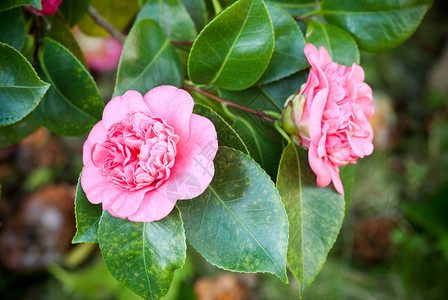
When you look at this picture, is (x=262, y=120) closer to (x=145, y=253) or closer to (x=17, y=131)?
(x=145, y=253)

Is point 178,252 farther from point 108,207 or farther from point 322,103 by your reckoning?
point 322,103

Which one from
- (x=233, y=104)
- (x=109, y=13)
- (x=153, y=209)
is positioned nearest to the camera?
(x=153, y=209)

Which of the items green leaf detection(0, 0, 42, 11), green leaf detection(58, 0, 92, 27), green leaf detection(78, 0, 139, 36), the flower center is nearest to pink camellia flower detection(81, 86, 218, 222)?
the flower center

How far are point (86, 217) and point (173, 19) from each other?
0.25m

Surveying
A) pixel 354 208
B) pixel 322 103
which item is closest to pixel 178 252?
pixel 322 103

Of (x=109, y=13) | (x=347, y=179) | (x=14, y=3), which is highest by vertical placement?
(x=14, y=3)

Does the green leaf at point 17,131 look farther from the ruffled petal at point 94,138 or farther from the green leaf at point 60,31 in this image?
the ruffled petal at point 94,138

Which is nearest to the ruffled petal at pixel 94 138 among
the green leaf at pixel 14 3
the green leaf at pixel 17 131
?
the green leaf at pixel 14 3

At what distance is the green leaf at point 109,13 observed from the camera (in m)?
0.63

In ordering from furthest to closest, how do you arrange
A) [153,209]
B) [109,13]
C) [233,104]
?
[109,13]
[233,104]
[153,209]

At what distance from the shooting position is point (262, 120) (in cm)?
44

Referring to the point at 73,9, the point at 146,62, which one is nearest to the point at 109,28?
the point at 73,9

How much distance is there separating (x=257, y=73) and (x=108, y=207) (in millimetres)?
188

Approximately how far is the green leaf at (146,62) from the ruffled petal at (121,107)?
4 cm
